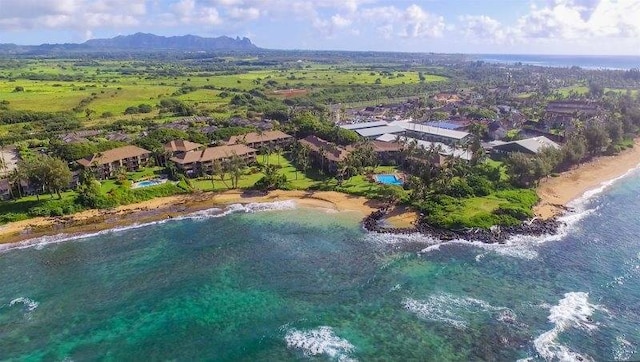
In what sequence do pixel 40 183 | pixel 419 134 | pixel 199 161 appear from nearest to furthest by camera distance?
pixel 40 183
pixel 199 161
pixel 419 134

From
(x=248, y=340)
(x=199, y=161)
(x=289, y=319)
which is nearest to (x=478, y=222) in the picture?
(x=289, y=319)

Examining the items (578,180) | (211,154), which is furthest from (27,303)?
(578,180)

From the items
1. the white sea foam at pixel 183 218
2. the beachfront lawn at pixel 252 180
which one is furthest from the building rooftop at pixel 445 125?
the white sea foam at pixel 183 218

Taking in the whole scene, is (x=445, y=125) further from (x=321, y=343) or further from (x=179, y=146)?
(x=321, y=343)

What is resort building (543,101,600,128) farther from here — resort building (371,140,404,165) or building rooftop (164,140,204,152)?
building rooftop (164,140,204,152)

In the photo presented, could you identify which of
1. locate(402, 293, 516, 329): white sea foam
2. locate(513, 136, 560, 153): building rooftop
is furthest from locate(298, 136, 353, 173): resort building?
locate(402, 293, 516, 329): white sea foam

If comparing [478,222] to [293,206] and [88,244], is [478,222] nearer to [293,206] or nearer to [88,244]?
[293,206]
